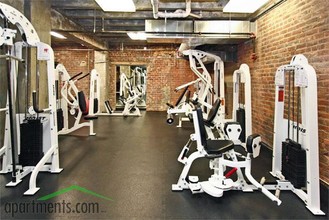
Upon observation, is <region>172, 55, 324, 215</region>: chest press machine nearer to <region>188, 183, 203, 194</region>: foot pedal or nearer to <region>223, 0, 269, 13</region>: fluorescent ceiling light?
<region>188, 183, 203, 194</region>: foot pedal

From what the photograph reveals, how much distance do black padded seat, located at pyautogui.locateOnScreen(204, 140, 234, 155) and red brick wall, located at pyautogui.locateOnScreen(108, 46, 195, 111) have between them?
308 inches

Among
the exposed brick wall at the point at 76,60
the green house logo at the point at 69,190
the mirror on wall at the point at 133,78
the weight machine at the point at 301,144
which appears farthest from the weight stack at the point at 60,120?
the mirror on wall at the point at 133,78

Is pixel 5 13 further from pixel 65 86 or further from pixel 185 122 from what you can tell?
pixel 185 122

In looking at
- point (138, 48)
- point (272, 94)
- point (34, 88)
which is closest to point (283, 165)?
point (272, 94)

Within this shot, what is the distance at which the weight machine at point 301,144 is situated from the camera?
104 inches

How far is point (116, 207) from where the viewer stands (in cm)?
267

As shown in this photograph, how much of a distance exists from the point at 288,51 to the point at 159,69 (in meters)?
7.22

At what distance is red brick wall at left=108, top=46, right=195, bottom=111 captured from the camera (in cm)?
1080

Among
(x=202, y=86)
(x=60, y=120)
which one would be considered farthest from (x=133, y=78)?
(x=60, y=120)

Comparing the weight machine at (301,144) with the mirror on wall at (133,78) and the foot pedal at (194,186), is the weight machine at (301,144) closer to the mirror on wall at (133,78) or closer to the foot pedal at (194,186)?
the foot pedal at (194,186)

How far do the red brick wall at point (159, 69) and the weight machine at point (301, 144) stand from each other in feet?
24.7

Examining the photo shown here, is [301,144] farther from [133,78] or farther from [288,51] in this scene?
[133,78]

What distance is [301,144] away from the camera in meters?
2.96

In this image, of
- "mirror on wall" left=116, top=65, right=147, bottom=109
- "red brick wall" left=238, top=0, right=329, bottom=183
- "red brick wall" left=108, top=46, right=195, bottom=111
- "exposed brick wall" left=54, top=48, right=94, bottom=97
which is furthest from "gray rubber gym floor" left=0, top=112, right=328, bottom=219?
"mirror on wall" left=116, top=65, right=147, bottom=109
